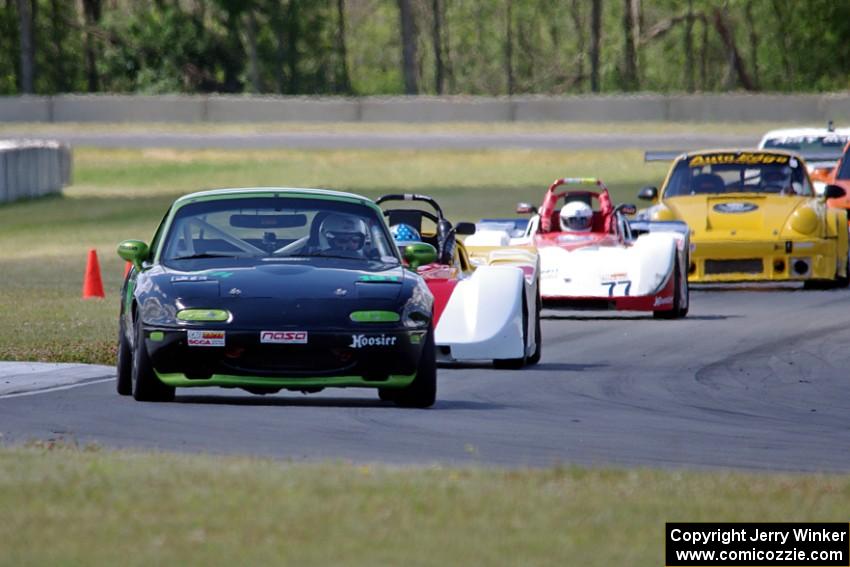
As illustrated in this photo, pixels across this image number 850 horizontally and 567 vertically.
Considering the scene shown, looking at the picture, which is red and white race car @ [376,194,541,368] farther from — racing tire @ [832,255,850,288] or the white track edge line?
racing tire @ [832,255,850,288]

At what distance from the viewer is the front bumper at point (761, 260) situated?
2275 centimetres

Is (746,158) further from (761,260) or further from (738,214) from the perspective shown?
(761,260)

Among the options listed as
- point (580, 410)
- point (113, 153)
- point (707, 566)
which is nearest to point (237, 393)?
point (580, 410)

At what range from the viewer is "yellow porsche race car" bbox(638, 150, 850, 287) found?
2280 cm

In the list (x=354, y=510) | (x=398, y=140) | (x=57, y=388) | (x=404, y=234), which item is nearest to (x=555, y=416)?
(x=57, y=388)

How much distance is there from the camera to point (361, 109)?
2606 inches

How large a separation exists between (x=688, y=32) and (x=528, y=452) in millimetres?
80400

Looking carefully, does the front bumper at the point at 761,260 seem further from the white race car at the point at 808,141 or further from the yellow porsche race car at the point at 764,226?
the white race car at the point at 808,141

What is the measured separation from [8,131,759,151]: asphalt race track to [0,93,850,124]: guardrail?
2.88m

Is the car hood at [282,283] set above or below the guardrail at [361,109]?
below

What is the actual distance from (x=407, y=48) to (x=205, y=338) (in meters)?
69.7

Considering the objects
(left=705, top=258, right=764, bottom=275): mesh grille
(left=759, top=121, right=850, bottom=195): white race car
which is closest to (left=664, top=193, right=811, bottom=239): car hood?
(left=705, top=258, right=764, bottom=275): mesh grille

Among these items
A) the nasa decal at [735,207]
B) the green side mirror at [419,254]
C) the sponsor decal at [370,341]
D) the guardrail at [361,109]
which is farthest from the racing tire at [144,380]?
the guardrail at [361,109]

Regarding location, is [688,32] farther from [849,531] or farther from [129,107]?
[849,531]
